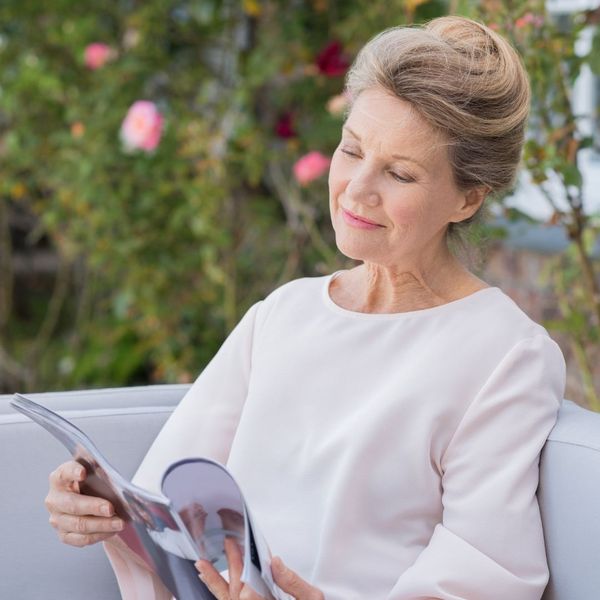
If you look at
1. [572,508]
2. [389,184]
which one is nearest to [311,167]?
[389,184]

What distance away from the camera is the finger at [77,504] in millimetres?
1531

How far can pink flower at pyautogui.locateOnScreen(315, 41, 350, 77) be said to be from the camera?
13.4ft

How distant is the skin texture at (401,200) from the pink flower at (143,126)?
7.82 ft

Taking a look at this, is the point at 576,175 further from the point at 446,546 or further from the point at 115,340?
the point at 115,340

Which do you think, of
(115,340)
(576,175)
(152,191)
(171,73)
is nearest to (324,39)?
(171,73)

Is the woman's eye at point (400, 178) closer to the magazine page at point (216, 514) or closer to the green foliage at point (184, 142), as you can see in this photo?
the magazine page at point (216, 514)

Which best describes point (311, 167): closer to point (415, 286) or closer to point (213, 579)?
point (415, 286)

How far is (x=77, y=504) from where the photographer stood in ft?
5.12

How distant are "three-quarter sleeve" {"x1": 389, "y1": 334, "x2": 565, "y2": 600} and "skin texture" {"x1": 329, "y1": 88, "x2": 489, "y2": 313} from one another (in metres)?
0.20

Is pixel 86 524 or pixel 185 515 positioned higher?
pixel 185 515

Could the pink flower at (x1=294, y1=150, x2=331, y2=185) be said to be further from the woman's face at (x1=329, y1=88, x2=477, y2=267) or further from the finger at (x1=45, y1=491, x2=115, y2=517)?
the finger at (x1=45, y1=491, x2=115, y2=517)

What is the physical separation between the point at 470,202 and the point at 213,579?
0.67m

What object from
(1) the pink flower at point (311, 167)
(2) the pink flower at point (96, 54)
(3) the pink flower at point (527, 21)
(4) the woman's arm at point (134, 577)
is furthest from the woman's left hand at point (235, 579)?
(2) the pink flower at point (96, 54)

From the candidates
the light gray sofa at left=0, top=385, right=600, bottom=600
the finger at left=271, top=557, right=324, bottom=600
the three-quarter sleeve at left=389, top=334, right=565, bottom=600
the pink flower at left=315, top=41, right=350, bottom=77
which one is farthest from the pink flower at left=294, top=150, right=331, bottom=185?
the finger at left=271, top=557, right=324, bottom=600
